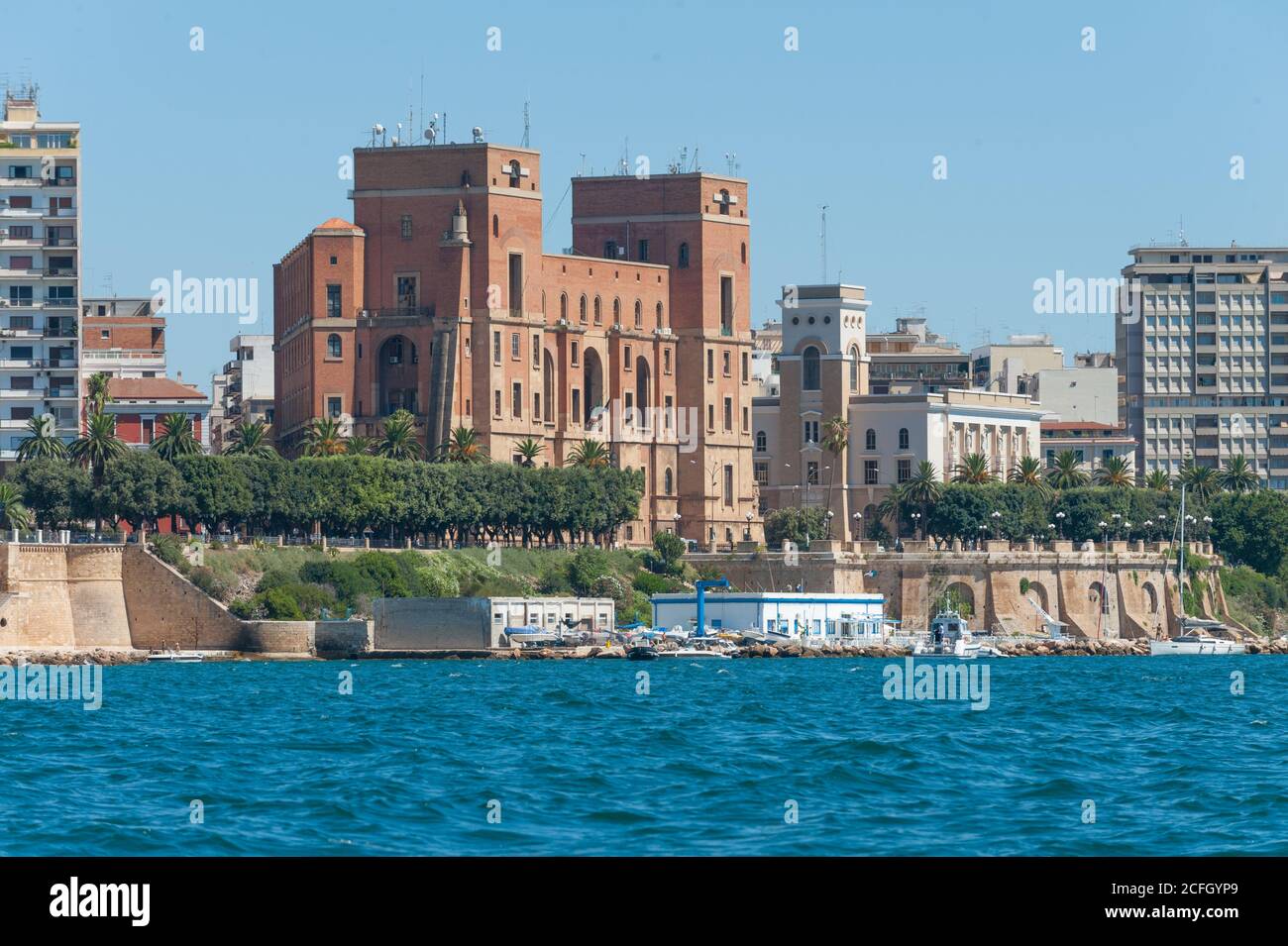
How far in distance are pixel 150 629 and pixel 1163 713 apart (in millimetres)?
60685

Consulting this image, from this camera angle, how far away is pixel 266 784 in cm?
4247

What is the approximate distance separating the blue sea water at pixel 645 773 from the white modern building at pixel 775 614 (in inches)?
1874

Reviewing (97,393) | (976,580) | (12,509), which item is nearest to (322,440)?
(97,393)

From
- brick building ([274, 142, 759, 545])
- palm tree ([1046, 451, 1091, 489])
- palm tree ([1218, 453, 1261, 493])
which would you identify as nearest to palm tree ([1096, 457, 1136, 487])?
palm tree ([1046, 451, 1091, 489])

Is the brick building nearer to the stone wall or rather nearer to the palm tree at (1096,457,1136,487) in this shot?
the stone wall

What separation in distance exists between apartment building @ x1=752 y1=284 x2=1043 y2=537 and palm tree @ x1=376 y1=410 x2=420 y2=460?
34.7m

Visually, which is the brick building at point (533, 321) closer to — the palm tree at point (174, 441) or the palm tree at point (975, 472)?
the palm tree at point (975, 472)

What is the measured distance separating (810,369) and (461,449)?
36202 millimetres

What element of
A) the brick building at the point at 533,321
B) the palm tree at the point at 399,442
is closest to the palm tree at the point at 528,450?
the brick building at the point at 533,321

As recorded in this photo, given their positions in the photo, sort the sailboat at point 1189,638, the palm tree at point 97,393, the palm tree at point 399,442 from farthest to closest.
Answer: the sailboat at point 1189,638 < the palm tree at point 399,442 < the palm tree at point 97,393

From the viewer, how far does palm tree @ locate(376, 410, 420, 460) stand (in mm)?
138375

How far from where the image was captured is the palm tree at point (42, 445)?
123250 mm

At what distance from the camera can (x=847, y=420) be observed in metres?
165
